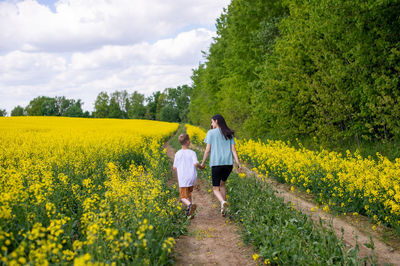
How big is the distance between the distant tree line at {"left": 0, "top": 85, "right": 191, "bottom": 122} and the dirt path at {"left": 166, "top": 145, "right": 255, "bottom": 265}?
93.0 metres

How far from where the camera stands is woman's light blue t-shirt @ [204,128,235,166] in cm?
644

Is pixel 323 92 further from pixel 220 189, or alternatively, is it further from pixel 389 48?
pixel 220 189

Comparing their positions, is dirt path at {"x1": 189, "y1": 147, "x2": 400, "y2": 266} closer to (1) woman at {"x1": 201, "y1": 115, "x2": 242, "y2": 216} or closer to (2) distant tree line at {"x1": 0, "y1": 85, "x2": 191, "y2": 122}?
(1) woman at {"x1": 201, "y1": 115, "x2": 242, "y2": 216}

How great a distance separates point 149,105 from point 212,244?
111172 millimetres

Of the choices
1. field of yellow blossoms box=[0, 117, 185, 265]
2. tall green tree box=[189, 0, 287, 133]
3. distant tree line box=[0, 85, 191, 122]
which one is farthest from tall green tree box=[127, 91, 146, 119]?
field of yellow blossoms box=[0, 117, 185, 265]

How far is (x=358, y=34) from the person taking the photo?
32.4ft

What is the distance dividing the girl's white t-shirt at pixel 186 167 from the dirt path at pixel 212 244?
0.88 m

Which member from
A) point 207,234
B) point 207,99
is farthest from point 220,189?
point 207,99

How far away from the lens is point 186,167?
6.54 meters

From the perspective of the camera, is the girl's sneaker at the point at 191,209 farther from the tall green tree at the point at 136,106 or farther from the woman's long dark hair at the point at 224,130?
the tall green tree at the point at 136,106

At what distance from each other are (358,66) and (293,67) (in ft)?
11.8

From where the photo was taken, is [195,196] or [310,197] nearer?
[310,197]

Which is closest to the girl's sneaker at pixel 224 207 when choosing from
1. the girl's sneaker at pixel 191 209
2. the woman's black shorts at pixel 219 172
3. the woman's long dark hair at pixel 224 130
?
the woman's black shorts at pixel 219 172

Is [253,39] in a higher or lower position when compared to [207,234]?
higher
